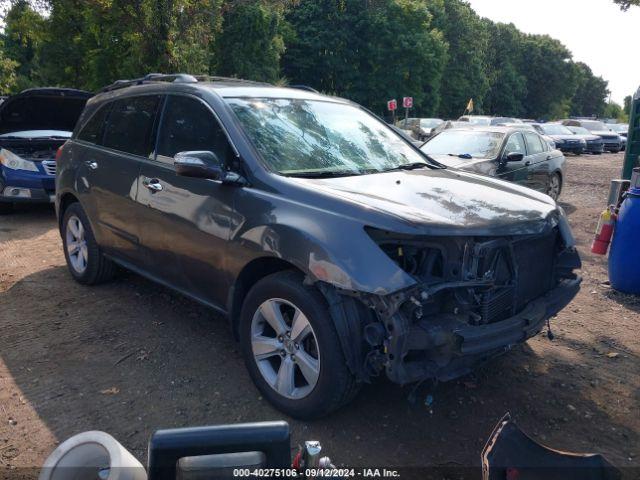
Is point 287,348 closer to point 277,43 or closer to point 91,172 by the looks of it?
point 91,172

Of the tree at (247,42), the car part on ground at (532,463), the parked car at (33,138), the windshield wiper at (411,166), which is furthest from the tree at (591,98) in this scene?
the car part on ground at (532,463)

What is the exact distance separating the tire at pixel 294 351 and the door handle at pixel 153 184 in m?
1.24

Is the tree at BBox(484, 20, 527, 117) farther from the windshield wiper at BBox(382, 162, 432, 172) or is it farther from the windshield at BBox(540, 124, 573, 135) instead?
the windshield wiper at BBox(382, 162, 432, 172)

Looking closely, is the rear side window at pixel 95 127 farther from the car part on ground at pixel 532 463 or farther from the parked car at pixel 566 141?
the parked car at pixel 566 141

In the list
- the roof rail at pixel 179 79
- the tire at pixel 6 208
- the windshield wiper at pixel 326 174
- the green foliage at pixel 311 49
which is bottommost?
the tire at pixel 6 208

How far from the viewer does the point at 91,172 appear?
4902 mm

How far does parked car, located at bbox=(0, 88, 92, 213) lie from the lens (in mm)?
8109

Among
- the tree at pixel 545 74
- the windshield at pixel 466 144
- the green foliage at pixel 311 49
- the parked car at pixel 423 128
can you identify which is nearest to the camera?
the windshield at pixel 466 144

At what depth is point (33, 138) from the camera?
8555 mm

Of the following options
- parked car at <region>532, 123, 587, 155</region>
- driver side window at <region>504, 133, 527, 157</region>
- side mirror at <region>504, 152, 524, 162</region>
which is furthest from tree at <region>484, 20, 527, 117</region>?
side mirror at <region>504, 152, 524, 162</region>

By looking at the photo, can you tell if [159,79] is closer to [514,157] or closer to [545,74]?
[514,157]

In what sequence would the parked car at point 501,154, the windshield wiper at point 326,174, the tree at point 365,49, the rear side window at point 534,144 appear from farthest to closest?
the tree at point 365,49
the rear side window at point 534,144
the parked car at point 501,154
the windshield wiper at point 326,174

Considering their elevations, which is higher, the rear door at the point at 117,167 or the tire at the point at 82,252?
the rear door at the point at 117,167

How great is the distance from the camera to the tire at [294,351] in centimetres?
292
